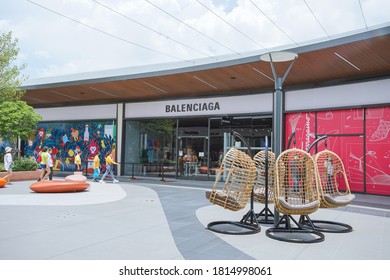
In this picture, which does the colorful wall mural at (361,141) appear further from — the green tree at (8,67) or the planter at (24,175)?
the green tree at (8,67)

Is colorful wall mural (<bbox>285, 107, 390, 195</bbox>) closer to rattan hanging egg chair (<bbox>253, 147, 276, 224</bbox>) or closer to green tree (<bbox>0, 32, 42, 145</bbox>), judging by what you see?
rattan hanging egg chair (<bbox>253, 147, 276, 224</bbox>)

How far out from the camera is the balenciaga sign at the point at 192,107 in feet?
52.6

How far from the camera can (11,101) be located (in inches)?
648

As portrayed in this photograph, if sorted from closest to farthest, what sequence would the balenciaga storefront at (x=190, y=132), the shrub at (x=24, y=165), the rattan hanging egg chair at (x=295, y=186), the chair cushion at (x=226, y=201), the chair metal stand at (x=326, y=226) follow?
the rattan hanging egg chair at (x=295, y=186)
the chair cushion at (x=226, y=201)
the chair metal stand at (x=326, y=226)
the balenciaga storefront at (x=190, y=132)
the shrub at (x=24, y=165)

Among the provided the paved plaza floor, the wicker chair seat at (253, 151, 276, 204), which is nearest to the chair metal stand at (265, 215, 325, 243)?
the paved plaza floor

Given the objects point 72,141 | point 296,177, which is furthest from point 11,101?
point 296,177

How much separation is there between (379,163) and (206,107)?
7433 millimetres

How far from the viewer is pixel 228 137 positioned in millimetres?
15992

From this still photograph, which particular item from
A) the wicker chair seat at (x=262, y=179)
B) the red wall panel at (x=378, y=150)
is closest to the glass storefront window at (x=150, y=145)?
the red wall panel at (x=378, y=150)

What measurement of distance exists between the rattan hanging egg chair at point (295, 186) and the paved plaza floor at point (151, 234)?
1.11 feet

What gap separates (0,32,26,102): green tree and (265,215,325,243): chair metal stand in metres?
14.4

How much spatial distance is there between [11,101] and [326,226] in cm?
1485

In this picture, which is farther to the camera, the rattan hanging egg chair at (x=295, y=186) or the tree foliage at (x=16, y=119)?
the tree foliage at (x=16, y=119)

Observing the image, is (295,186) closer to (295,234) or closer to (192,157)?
(295,234)
